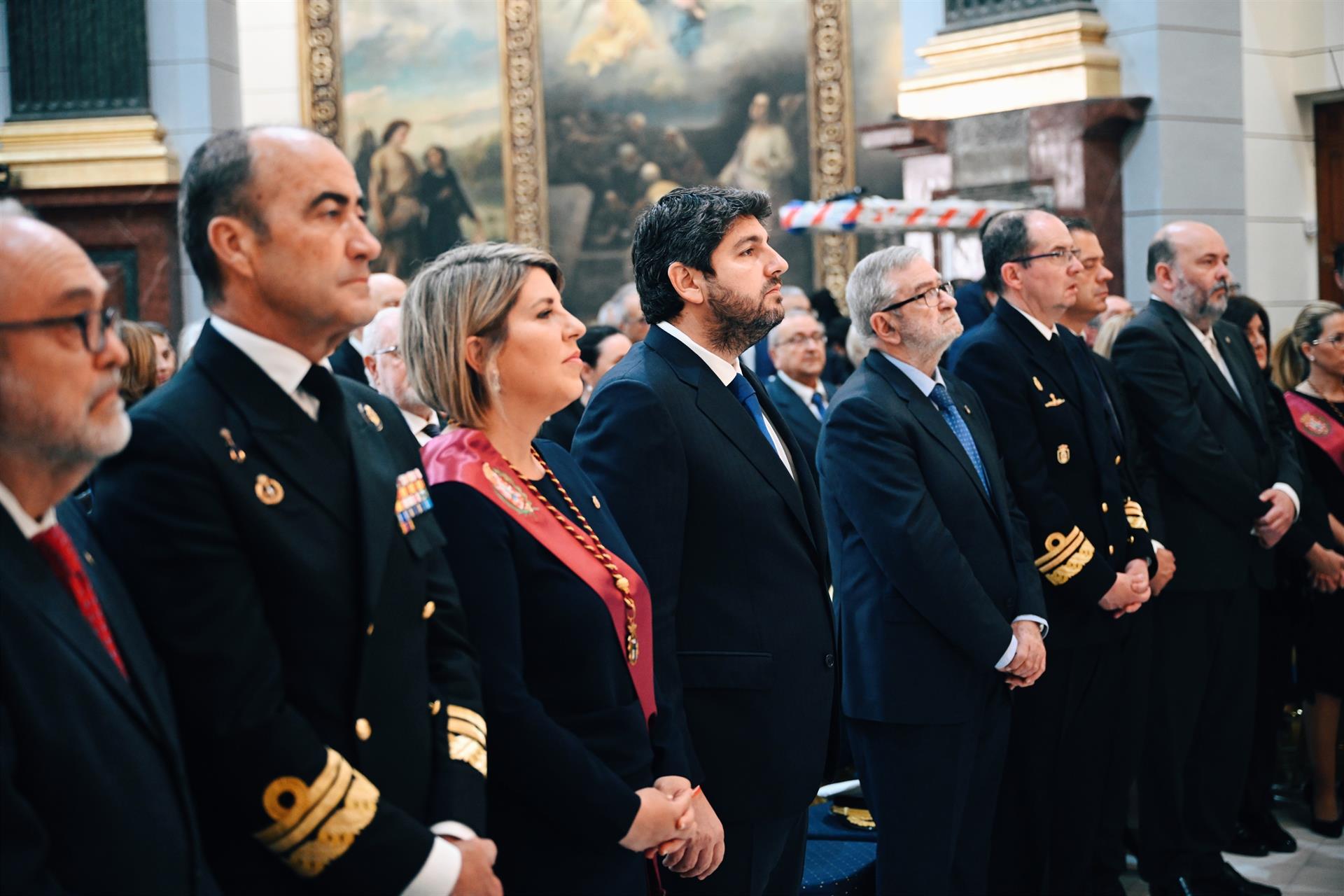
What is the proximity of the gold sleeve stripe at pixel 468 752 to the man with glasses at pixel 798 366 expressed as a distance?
418 cm

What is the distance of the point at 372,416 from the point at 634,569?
627mm

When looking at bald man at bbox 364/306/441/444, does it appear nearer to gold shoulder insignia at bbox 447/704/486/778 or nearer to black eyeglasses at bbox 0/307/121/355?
gold shoulder insignia at bbox 447/704/486/778

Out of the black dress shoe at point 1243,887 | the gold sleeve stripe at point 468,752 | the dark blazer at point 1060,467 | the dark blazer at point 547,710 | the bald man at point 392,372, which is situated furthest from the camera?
the black dress shoe at point 1243,887

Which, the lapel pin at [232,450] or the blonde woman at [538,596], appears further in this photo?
the blonde woman at [538,596]

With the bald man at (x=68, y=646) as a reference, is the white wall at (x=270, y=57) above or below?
above

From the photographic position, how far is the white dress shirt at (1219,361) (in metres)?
4.96

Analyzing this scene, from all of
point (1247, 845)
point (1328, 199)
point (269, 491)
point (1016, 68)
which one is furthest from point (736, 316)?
point (1328, 199)

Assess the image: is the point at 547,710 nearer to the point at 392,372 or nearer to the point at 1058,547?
the point at 392,372

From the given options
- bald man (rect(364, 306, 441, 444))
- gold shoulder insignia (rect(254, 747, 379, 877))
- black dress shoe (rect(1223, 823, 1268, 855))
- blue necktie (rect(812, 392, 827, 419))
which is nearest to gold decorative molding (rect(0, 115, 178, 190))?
blue necktie (rect(812, 392, 827, 419))

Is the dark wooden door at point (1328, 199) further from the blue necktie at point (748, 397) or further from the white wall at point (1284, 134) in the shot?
the blue necktie at point (748, 397)

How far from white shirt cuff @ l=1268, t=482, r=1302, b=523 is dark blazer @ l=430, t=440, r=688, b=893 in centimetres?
321

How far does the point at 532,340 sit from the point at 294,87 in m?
14.6

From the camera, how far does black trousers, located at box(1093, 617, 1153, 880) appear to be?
15.1 ft

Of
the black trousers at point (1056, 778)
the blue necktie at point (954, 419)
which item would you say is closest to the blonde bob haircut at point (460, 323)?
the blue necktie at point (954, 419)
